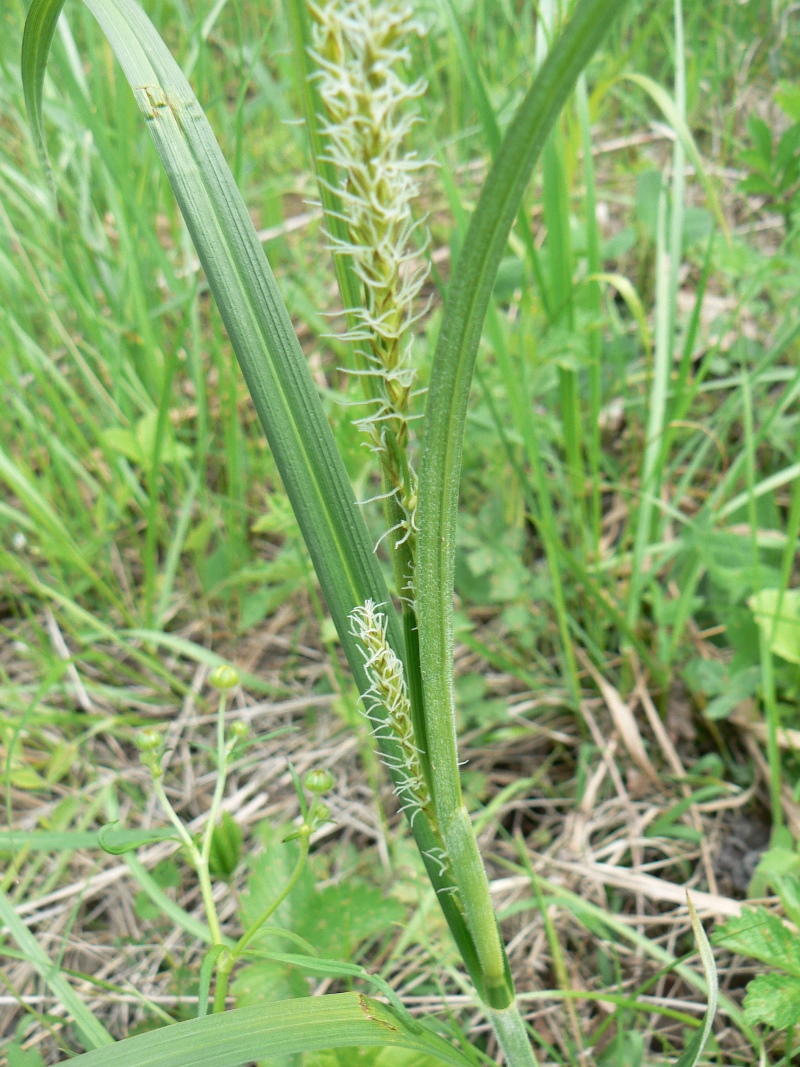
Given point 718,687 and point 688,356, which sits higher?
point 688,356

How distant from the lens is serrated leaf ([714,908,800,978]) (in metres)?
1.00

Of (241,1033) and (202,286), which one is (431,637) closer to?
(241,1033)

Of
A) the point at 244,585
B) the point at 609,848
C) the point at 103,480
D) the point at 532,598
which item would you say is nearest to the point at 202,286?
the point at 103,480

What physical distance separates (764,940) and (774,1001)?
72 millimetres

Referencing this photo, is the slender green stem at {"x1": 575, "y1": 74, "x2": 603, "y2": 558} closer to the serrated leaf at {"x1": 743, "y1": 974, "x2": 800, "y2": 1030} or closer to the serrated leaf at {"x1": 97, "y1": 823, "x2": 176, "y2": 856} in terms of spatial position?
the serrated leaf at {"x1": 743, "y1": 974, "x2": 800, "y2": 1030}

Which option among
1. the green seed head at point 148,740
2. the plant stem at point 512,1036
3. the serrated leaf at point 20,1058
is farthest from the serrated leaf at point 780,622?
the serrated leaf at point 20,1058

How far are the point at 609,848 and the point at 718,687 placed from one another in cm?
40

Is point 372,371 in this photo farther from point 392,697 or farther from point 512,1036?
point 512,1036

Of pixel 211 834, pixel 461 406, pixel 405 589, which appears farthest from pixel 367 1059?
pixel 461 406

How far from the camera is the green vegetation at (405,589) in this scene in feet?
2.28

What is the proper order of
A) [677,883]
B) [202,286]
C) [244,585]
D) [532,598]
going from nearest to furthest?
[677,883], [532,598], [244,585], [202,286]

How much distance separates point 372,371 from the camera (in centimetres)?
59

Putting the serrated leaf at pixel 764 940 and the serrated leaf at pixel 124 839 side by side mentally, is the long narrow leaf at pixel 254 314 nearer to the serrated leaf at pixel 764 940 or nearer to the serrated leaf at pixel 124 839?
the serrated leaf at pixel 124 839

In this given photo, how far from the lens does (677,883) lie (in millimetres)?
1536
